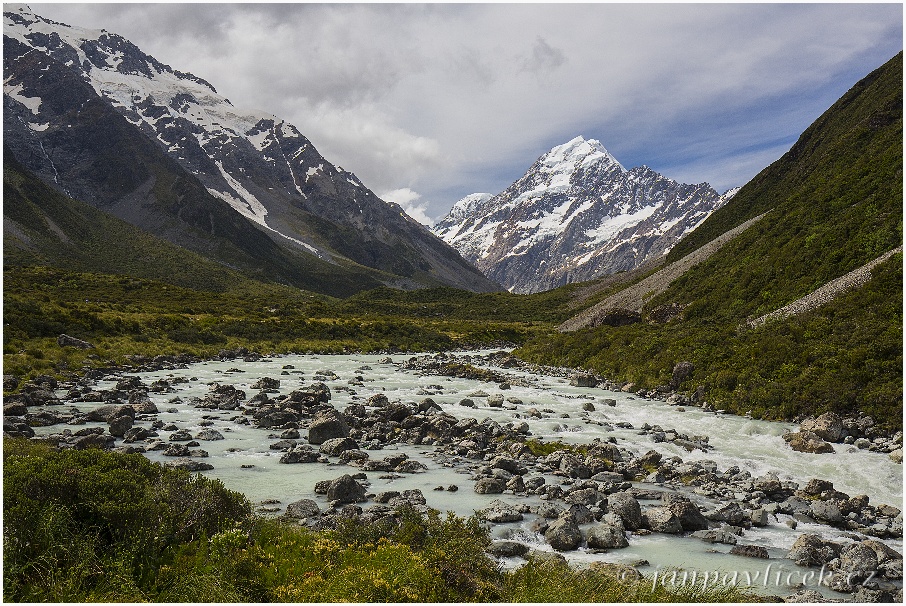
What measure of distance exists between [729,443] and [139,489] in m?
23.1

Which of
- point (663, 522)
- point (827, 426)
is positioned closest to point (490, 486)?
point (663, 522)

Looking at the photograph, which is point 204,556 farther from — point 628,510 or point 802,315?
point 802,315

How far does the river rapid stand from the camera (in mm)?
13094

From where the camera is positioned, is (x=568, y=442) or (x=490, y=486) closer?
(x=490, y=486)

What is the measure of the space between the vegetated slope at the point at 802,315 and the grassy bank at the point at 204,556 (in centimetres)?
2150

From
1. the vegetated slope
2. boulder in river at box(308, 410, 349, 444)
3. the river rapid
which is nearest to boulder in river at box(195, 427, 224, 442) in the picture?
the river rapid

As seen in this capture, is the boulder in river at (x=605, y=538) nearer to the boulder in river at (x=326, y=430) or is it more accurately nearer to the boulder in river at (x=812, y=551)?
the boulder in river at (x=812, y=551)

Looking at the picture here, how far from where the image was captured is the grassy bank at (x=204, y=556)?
8.73 m

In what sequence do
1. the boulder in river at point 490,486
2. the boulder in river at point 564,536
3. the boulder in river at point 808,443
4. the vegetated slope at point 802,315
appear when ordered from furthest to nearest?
the vegetated slope at point 802,315
the boulder in river at point 808,443
the boulder in river at point 490,486
the boulder in river at point 564,536

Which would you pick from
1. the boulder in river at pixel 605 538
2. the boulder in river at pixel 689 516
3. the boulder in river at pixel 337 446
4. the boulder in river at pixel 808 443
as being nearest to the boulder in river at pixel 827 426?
the boulder in river at pixel 808 443

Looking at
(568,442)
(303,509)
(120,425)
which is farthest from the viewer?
(568,442)

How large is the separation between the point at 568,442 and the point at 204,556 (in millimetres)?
17706

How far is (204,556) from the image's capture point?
32.6 ft

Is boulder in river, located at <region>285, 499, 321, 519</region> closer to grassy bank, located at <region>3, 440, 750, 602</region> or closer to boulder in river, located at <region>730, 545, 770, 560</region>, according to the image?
grassy bank, located at <region>3, 440, 750, 602</region>
